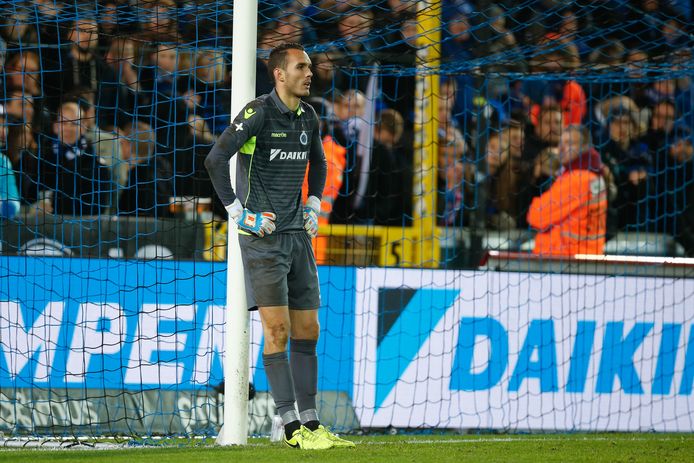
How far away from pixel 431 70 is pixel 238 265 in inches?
115

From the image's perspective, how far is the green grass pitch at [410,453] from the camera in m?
5.20

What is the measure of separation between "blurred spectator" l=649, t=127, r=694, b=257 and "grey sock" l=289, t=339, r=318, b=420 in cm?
425

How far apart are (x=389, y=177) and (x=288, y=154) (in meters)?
3.24

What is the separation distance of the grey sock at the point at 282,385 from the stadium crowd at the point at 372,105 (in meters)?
2.65

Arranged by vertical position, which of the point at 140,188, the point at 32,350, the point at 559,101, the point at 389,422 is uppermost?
the point at 559,101

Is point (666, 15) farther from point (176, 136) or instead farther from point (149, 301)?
point (149, 301)

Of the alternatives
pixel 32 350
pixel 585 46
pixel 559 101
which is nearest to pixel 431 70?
pixel 585 46

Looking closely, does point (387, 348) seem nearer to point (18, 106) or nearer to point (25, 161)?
point (25, 161)

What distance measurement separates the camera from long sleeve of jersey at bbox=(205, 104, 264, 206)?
542cm

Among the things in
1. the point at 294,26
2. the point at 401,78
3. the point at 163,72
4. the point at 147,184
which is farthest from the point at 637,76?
the point at 147,184

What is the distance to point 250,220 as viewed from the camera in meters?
5.44

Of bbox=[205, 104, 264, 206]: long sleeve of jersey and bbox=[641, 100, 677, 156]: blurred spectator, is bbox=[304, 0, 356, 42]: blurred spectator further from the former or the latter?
bbox=[641, 100, 677, 156]: blurred spectator

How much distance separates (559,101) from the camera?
9945 mm

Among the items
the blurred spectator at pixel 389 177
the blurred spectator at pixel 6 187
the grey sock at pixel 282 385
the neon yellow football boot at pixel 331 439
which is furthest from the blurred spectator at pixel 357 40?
the neon yellow football boot at pixel 331 439
